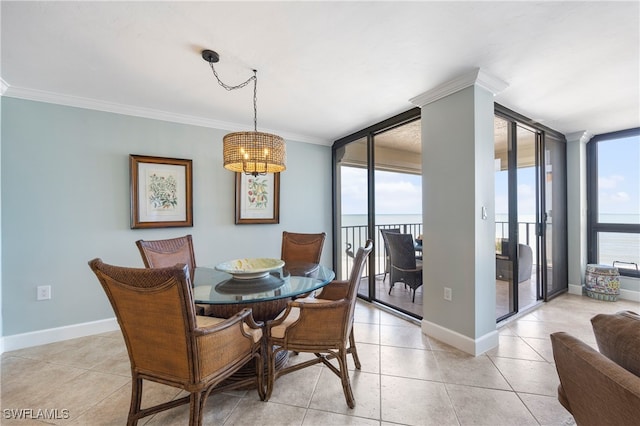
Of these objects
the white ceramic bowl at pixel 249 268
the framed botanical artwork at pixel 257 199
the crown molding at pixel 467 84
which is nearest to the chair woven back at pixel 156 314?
Answer: the white ceramic bowl at pixel 249 268

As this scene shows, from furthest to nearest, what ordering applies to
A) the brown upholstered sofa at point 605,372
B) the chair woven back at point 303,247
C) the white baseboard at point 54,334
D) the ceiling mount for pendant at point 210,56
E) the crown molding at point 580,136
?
the crown molding at point 580,136 < the chair woven back at point 303,247 < the white baseboard at point 54,334 < the ceiling mount for pendant at point 210,56 < the brown upholstered sofa at point 605,372

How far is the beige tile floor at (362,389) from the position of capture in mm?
1512

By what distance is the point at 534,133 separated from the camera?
3.29 meters

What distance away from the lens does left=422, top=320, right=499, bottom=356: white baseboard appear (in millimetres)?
2158

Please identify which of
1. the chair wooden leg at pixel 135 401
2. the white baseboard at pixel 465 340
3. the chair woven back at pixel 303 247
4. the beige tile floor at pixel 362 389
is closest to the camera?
the chair wooden leg at pixel 135 401

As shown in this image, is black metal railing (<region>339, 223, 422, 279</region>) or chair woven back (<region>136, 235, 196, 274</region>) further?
black metal railing (<region>339, 223, 422, 279</region>)

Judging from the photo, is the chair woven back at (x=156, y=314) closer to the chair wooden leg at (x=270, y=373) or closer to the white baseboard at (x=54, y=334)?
the chair wooden leg at (x=270, y=373)

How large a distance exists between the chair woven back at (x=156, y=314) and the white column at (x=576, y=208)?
4919 mm

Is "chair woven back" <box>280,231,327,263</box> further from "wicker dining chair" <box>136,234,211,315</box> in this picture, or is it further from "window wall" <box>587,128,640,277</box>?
"window wall" <box>587,128,640,277</box>

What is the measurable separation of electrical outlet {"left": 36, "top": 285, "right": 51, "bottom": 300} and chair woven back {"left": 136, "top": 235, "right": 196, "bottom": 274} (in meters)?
1.17

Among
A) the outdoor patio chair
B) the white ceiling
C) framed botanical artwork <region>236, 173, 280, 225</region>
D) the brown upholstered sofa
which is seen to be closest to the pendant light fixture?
the white ceiling

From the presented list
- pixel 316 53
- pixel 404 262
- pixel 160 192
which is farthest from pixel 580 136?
pixel 160 192

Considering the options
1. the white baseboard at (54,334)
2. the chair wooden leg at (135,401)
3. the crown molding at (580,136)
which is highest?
the crown molding at (580,136)

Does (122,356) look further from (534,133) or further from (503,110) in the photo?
(534,133)
